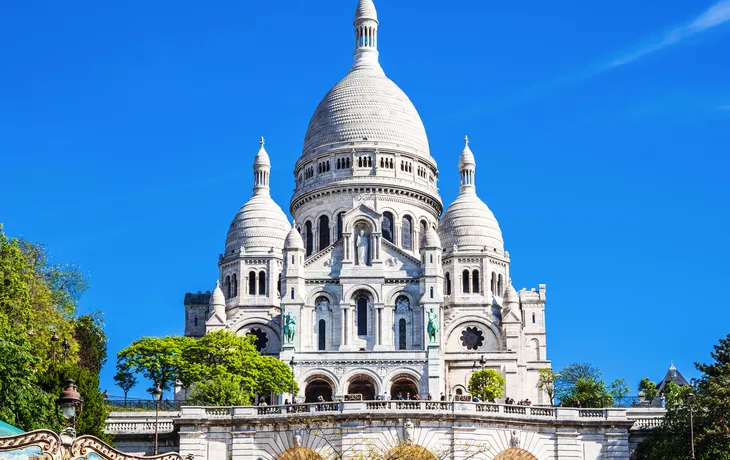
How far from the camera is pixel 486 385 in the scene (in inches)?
3406

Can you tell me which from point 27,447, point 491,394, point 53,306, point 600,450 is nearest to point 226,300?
point 491,394

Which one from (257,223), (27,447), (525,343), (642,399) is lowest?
(27,447)

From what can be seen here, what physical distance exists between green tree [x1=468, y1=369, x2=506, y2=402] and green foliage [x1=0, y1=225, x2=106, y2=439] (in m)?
22.0

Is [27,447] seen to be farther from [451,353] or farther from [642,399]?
[451,353]

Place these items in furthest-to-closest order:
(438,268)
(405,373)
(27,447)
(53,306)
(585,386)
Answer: (438,268)
(405,373)
(585,386)
(53,306)
(27,447)

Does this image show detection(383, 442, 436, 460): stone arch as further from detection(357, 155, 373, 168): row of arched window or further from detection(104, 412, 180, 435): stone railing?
detection(357, 155, 373, 168): row of arched window

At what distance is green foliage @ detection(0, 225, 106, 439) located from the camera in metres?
54.0

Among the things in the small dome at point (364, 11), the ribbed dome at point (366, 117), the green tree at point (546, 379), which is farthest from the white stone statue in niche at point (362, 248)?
the small dome at point (364, 11)

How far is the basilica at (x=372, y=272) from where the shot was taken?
96.9 metres

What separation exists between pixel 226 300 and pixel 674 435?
5786cm

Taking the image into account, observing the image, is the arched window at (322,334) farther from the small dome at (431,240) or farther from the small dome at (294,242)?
the small dome at (431,240)

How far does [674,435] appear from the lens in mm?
58219

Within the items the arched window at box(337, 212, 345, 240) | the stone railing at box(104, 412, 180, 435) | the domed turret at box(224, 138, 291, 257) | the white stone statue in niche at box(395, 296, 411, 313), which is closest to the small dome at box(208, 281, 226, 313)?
the domed turret at box(224, 138, 291, 257)

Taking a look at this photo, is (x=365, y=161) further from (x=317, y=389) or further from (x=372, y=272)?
(x=317, y=389)
